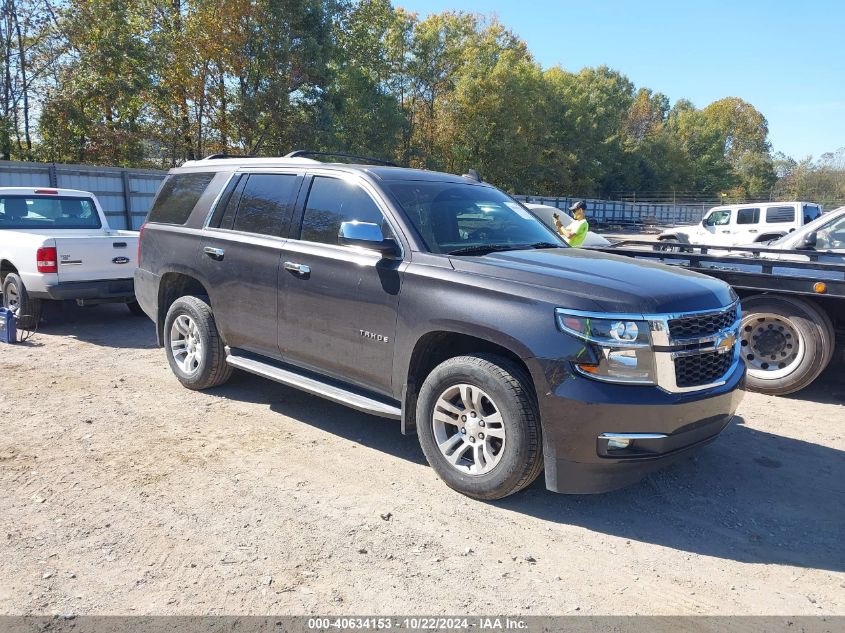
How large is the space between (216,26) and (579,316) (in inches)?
979

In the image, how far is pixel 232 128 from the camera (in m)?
26.6

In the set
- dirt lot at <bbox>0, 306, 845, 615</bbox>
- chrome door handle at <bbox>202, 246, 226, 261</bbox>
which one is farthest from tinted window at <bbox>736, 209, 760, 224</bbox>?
chrome door handle at <bbox>202, 246, 226, 261</bbox>

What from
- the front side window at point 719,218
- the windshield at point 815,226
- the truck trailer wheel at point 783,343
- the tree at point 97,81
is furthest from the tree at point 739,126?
the truck trailer wheel at point 783,343

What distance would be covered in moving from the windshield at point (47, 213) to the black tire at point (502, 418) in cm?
796

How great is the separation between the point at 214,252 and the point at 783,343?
5.34 meters

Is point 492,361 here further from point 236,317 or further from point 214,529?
point 236,317

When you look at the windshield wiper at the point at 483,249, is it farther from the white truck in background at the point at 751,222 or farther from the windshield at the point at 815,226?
the white truck in background at the point at 751,222

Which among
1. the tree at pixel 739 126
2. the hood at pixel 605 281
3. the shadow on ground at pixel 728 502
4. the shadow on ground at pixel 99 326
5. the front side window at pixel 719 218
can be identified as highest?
the tree at pixel 739 126

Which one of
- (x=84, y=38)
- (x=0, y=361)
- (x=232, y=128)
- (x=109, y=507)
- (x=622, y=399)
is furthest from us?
(x=232, y=128)

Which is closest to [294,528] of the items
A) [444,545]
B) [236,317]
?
[444,545]

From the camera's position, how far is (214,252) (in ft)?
18.0

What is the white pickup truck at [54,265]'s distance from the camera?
320 inches

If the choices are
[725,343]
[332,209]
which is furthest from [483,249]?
[725,343]

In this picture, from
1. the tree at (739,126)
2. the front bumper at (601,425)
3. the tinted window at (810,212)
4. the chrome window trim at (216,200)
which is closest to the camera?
the front bumper at (601,425)
